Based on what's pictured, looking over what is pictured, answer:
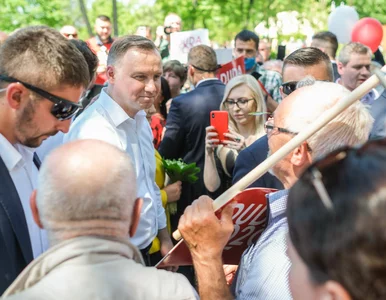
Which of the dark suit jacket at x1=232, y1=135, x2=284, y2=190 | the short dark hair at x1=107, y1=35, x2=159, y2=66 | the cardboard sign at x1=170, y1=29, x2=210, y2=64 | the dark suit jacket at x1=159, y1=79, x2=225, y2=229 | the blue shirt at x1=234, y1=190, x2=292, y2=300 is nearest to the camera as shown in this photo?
the blue shirt at x1=234, y1=190, x2=292, y2=300

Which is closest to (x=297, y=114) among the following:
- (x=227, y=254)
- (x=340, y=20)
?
(x=227, y=254)

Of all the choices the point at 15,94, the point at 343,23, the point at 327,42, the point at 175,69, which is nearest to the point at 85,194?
the point at 15,94

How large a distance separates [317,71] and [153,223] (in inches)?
88.6

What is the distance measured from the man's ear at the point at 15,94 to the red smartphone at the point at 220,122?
2.79 m

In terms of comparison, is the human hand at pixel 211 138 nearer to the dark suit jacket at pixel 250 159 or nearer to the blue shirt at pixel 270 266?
the dark suit jacket at pixel 250 159

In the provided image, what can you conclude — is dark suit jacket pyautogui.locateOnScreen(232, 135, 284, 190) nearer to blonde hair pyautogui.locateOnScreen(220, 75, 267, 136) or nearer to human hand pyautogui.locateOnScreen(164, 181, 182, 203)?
human hand pyautogui.locateOnScreen(164, 181, 182, 203)

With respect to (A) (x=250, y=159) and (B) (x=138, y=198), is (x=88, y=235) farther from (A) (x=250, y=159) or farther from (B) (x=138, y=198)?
(A) (x=250, y=159)

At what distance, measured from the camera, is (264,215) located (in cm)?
275

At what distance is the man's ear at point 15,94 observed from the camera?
247 centimetres

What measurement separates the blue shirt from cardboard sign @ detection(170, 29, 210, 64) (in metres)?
7.86

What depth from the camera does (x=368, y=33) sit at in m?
10.2

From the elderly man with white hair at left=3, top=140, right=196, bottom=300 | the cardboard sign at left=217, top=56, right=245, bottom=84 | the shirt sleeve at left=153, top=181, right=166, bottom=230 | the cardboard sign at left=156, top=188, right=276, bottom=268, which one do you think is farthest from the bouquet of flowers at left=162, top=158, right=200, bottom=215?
the elderly man with white hair at left=3, top=140, right=196, bottom=300

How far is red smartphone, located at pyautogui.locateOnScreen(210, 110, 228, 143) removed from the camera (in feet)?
16.9

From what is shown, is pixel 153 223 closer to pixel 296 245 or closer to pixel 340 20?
pixel 296 245
